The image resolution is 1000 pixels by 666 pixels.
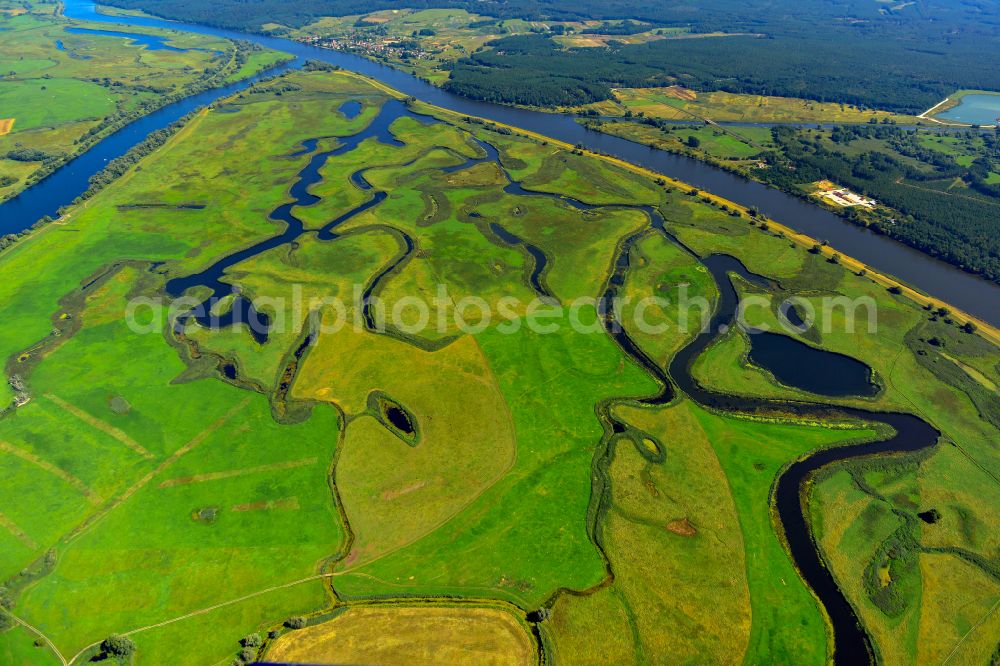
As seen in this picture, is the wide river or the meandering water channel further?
the wide river

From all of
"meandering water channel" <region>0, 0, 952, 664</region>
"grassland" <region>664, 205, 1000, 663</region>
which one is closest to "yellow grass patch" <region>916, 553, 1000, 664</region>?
"grassland" <region>664, 205, 1000, 663</region>

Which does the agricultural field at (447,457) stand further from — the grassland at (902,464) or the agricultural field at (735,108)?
the agricultural field at (735,108)

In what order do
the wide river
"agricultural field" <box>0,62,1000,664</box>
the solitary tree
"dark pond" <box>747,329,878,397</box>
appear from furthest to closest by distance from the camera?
the wide river
"dark pond" <box>747,329,878,397</box>
"agricultural field" <box>0,62,1000,664</box>
the solitary tree

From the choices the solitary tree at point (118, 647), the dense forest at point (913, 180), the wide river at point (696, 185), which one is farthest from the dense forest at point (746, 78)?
the solitary tree at point (118, 647)

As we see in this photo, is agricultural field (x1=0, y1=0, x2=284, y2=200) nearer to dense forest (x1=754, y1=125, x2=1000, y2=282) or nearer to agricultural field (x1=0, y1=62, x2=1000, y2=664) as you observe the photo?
agricultural field (x1=0, y1=62, x2=1000, y2=664)

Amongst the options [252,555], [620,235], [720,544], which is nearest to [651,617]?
[720,544]

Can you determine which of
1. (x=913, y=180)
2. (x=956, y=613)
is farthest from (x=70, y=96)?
(x=913, y=180)
